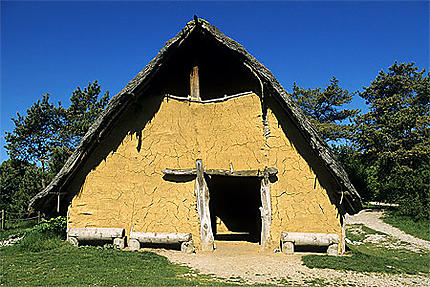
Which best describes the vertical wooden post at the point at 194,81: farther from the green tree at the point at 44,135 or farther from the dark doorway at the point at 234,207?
the green tree at the point at 44,135

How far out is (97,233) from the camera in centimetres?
948

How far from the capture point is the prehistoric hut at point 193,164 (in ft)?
30.3

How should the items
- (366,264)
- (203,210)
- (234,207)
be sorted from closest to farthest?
(366,264) → (203,210) → (234,207)

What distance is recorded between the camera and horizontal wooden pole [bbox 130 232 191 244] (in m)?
9.13

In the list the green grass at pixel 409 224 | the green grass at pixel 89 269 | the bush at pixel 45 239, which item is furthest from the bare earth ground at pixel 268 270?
the green grass at pixel 409 224

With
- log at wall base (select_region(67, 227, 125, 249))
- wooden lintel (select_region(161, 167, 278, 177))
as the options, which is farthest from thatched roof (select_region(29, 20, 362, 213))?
wooden lintel (select_region(161, 167, 278, 177))

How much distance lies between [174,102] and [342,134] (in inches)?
956

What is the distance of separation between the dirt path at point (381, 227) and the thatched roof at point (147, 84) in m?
6.24

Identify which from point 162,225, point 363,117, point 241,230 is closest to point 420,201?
point 363,117

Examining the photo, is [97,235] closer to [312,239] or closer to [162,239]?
[162,239]

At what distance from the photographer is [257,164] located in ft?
31.8

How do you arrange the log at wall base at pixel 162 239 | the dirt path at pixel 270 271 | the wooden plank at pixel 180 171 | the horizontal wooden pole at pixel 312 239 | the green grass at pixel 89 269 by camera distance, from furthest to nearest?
the wooden plank at pixel 180 171 → the log at wall base at pixel 162 239 → the horizontal wooden pole at pixel 312 239 → the dirt path at pixel 270 271 → the green grass at pixel 89 269

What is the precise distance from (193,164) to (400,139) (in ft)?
64.0

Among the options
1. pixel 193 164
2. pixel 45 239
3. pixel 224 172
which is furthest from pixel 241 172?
pixel 45 239
